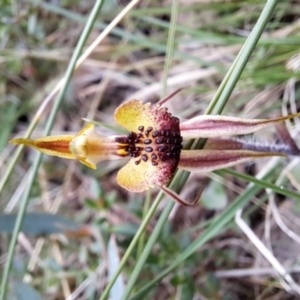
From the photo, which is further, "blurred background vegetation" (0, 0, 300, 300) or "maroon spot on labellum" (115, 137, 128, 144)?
"blurred background vegetation" (0, 0, 300, 300)

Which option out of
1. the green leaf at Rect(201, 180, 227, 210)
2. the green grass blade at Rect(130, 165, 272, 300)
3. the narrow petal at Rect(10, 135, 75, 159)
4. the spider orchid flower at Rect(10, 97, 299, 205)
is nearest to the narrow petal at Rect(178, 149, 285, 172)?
the spider orchid flower at Rect(10, 97, 299, 205)

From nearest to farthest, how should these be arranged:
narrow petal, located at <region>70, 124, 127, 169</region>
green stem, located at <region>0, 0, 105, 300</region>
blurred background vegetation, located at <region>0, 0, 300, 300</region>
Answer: narrow petal, located at <region>70, 124, 127, 169</region>, green stem, located at <region>0, 0, 105, 300</region>, blurred background vegetation, located at <region>0, 0, 300, 300</region>

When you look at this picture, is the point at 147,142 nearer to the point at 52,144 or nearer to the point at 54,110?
the point at 52,144

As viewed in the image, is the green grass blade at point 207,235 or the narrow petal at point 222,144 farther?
the green grass blade at point 207,235

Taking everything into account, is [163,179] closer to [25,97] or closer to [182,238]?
[182,238]

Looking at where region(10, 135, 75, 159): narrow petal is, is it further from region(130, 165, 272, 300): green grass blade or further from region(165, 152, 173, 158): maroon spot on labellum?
region(130, 165, 272, 300): green grass blade

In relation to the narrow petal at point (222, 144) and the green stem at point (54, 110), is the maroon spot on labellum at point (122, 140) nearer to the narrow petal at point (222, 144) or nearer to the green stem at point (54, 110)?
the narrow petal at point (222, 144)

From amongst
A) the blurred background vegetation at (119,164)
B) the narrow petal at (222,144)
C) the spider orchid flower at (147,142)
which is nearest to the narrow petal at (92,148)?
the spider orchid flower at (147,142)
